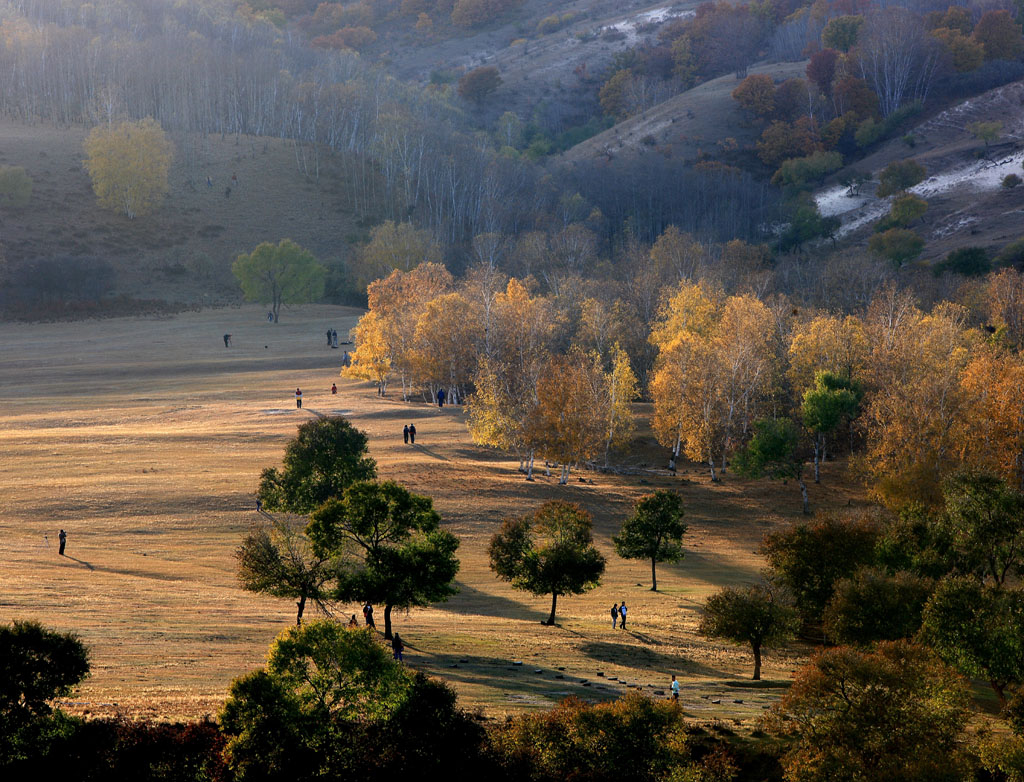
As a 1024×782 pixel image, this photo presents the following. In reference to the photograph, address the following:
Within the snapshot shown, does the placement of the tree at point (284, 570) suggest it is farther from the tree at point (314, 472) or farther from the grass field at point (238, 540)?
the tree at point (314, 472)

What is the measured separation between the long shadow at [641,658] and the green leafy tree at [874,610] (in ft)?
18.5

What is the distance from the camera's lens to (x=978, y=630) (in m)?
34.7

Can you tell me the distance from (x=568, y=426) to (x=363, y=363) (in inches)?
1332

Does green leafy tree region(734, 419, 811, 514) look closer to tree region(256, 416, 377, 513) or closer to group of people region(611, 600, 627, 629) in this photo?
group of people region(611, 600, 627, 629)

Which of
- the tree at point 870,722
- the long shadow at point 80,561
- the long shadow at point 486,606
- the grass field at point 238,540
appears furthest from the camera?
the long shadow at point 80,561

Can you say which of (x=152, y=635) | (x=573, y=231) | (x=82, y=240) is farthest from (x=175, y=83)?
(x=152, y=635)

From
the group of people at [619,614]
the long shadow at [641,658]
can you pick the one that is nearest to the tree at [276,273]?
A: the group of people at [619,614]

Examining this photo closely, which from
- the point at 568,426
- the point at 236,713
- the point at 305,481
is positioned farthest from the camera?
the point at 568,426

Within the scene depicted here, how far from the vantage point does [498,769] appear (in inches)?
1038

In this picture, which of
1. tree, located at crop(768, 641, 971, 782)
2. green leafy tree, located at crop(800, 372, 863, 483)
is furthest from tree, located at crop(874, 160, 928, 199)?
tree, located at crop(768, 641, 971, 782)

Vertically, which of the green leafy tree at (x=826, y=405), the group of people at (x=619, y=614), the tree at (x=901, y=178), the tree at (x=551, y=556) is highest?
the tree at (x=901, y=178)

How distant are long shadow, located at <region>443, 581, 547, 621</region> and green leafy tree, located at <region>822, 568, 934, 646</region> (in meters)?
13.6

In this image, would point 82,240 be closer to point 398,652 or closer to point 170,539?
point 170,539

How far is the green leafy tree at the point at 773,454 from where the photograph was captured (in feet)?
226
